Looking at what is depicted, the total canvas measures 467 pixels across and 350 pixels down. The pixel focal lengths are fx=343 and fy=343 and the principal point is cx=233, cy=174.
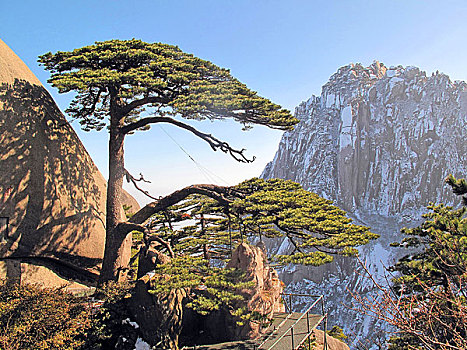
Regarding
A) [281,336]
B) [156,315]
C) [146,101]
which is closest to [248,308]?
[281,336]

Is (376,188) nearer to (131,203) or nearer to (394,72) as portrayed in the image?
(394,72)

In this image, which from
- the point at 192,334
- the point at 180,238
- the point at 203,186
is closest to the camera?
the point at 192,334

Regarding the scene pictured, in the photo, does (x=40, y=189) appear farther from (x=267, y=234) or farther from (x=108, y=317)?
(x=267, y=234)

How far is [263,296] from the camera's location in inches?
360

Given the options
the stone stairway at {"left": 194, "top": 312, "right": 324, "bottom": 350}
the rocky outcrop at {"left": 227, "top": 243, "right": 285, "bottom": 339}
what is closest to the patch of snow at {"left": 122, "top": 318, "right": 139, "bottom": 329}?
the stone stairway at {"left": 194, "top": 312, "right": 324, "bottom": 350}

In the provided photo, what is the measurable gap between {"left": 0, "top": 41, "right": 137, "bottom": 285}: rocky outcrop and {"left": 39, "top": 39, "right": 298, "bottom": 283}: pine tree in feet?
3.35

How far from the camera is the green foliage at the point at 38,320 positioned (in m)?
6.99

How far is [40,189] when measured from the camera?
32.0ft

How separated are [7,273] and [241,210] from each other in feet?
21.4

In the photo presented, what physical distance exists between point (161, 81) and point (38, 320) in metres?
6.61

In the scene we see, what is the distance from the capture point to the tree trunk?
10570 millimetres

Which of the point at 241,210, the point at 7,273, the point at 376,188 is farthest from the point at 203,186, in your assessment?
the point at 376,188

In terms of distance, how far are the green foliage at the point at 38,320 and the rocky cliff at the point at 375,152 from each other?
63563 mm

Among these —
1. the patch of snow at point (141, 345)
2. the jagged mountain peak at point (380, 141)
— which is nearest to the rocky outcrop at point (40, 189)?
the patch of snow at point (141, 345)
